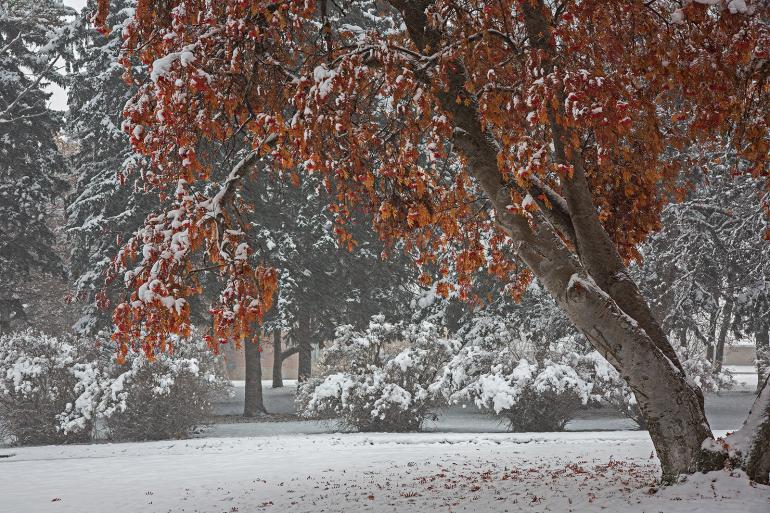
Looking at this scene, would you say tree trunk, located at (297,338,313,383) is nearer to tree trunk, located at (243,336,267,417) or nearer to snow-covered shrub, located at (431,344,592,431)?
tree trunk, located at (243,336,267,417)

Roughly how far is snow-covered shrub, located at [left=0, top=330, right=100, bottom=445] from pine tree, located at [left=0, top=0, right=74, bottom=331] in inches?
268

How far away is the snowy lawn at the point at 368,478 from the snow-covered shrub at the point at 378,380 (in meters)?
1.41

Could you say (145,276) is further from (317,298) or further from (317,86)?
(317,298)

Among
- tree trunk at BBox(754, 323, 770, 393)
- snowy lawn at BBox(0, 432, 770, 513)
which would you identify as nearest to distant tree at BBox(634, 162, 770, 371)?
tree trunk at BBox(754, 323, 770, 393)

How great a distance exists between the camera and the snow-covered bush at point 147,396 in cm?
1638

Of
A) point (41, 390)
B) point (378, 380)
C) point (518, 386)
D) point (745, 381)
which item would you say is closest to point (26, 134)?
point (41, 390)

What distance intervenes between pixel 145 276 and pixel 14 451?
35.7ft

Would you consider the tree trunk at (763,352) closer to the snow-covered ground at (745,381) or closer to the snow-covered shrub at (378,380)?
the snow-covered ground at (745,381)

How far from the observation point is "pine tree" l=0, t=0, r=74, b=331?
23062mm

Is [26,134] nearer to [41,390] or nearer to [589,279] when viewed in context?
[41,390]

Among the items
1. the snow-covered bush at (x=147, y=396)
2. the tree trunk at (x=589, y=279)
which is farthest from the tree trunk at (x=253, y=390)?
the tree trunk at (x=589, y=279)

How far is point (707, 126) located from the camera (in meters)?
6.15

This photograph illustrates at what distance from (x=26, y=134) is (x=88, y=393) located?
1155cm

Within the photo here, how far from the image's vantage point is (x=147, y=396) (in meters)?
16.8
